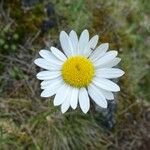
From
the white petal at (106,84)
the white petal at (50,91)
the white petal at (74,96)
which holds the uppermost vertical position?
the white petal at (106,84)

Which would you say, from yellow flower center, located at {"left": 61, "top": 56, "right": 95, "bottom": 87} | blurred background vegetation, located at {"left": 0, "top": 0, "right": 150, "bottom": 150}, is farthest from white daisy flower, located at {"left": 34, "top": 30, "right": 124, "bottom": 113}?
blurred background vegetation, located at {"left": 0, "top": 0, "right": 150, "bottom": 150}

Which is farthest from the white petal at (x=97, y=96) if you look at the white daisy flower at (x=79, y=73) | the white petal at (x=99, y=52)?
the white petal at (x=99, y=52)

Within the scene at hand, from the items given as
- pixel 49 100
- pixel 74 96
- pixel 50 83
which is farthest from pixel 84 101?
pixel 49 100

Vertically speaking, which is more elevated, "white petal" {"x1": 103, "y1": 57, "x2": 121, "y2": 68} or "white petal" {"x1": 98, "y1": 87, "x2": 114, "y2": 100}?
"white petal" {"x1": 103, "y1": 57, "x2": 121, "y2": 68}

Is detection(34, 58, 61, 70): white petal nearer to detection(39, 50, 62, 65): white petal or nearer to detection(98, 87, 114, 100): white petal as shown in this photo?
detection(39, 50, 62, 65): white petal

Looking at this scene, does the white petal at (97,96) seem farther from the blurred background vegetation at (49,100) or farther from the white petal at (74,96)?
the blurred background vegetation at (49,100)

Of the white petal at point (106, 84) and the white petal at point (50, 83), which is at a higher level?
the white petal at point (106, 84)
